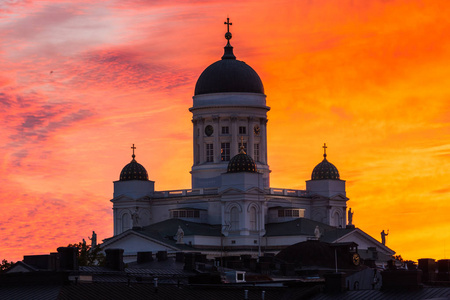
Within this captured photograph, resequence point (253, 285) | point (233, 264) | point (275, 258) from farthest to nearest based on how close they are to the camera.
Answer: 1. point (275, 258)
2. point (233, 264)
3. point (253, 285)

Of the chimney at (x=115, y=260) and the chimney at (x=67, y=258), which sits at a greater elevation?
the chimney at (x=115, y=260)

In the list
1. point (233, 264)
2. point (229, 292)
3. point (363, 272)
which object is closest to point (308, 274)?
point (233, 264)

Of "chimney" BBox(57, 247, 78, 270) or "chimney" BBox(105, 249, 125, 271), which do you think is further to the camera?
"chimney" BBox(105, 249, 125, 271)

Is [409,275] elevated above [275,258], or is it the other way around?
[275,258]

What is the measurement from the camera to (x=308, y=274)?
589 feet

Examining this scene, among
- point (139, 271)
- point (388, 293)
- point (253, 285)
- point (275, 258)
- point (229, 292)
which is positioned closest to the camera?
point (388, 293)

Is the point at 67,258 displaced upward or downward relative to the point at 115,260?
downward

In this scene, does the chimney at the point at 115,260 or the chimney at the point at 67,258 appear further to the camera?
the chimney at the point at 115,260

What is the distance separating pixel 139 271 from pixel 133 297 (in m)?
24.0

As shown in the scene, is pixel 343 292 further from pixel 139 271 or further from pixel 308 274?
pixel 308 274

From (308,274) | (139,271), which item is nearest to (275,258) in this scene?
(308,274)

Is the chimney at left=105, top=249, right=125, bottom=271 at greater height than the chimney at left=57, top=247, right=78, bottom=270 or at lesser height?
greater

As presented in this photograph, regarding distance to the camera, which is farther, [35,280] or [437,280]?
[437,280]

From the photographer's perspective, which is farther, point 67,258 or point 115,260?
point 115,260
